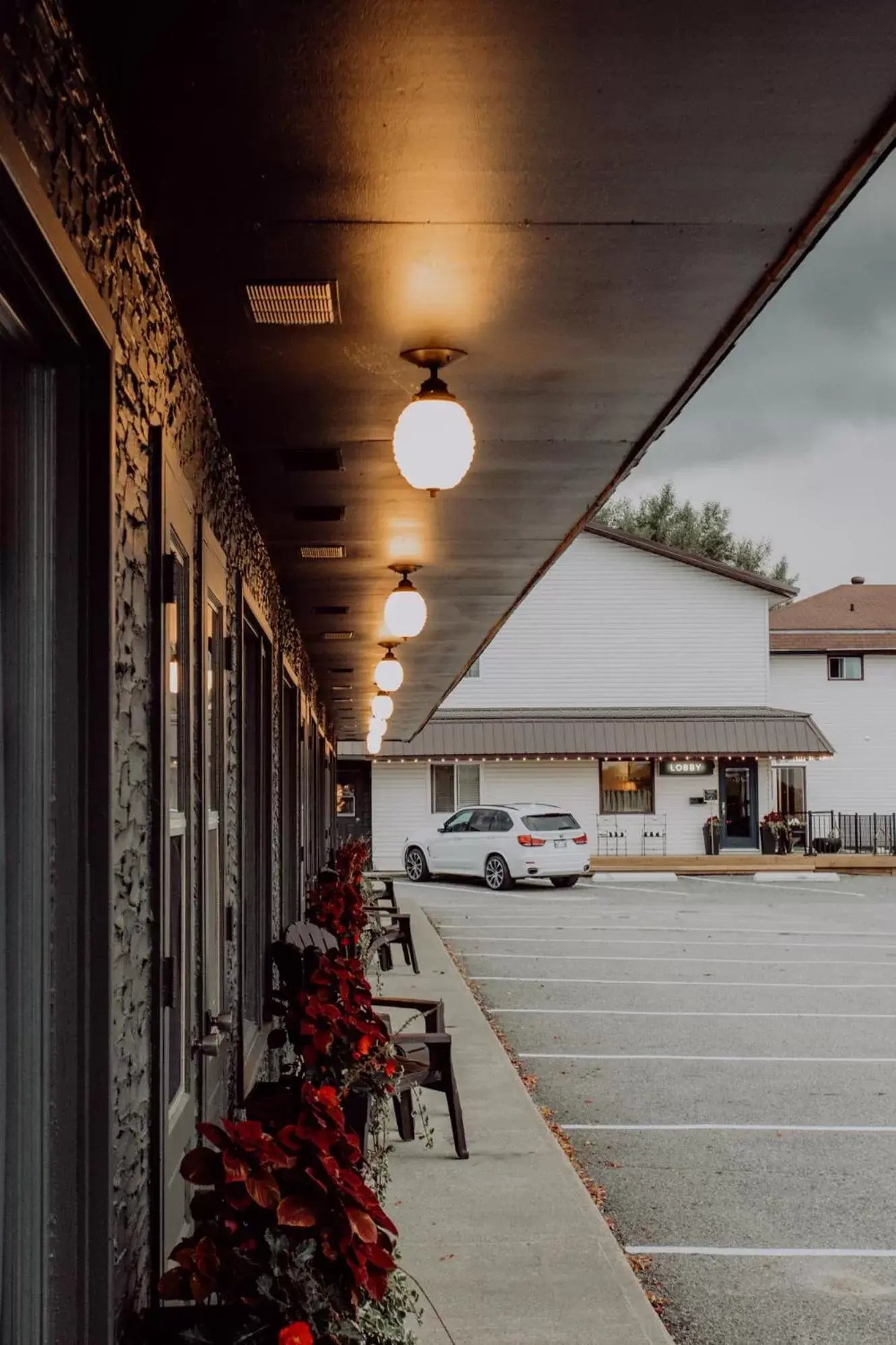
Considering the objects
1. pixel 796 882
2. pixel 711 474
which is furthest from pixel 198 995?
pixel 711 474

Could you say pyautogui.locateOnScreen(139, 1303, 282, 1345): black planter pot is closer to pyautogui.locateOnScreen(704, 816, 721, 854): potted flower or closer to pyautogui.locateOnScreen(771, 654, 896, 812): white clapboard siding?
pyautogui.locateOnScreen(704, 816, 721, 854): potted flower

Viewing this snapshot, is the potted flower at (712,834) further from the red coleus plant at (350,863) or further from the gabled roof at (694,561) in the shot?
the red coleus plant at (350,863)

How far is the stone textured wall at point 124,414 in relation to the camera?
2.24m

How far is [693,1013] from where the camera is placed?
12.0 meters

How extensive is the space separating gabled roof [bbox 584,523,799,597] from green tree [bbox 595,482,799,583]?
2180 cm

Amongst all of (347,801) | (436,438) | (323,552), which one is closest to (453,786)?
(347,801)

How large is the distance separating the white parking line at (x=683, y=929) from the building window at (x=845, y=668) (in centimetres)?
1744

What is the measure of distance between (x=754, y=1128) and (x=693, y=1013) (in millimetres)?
4157

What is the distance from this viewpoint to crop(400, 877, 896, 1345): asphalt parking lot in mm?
5309

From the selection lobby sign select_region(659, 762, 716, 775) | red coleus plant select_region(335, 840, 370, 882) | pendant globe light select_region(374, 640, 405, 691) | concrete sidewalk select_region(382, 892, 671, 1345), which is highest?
pendant globe light select_region(374, 640, 405, 691)

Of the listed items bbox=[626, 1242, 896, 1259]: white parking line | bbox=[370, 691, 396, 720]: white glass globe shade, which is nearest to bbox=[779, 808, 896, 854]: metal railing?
bbox=[370, 691, 396, 720]: white glass globe shade

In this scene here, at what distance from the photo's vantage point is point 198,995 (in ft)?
13.5

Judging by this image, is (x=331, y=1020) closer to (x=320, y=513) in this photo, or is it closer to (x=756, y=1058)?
(x=320, y=513)

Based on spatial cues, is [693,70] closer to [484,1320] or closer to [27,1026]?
[27,1026]
